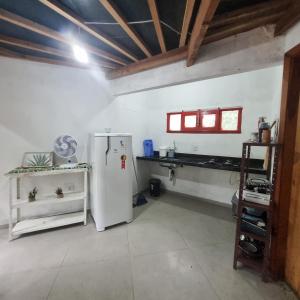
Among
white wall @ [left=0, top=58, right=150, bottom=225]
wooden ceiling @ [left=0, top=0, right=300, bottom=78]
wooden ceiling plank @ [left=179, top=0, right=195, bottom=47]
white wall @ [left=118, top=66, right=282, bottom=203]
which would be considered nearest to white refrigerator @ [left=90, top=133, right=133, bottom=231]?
white wall @ [left=0, top=58, right=150, bottom=225]

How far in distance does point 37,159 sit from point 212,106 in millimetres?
3198

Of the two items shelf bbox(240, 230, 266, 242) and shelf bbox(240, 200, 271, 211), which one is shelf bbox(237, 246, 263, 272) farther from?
shelf bbox(240, 200, 271, 211)

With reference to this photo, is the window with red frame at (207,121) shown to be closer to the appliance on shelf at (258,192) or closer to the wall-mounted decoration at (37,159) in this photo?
the appliance on shelf at (258,192)

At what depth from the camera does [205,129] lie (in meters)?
3.53

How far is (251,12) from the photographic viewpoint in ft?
4.90

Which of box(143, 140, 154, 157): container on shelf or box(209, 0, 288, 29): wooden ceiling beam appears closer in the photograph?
box(209, 0, 288, 29): wooden ceiling beam

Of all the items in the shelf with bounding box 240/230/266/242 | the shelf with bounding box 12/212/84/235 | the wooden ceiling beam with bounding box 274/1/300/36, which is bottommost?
the shelf with bounding box 12/212/84/235

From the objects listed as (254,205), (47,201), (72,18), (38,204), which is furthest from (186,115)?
(38,204)

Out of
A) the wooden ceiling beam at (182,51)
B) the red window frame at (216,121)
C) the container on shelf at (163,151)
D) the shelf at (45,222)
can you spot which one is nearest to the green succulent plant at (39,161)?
the shelf at (45,222)

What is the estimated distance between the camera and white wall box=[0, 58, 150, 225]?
2.43 meters

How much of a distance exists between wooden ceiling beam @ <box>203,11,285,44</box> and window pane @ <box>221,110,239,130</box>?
1.56 metres

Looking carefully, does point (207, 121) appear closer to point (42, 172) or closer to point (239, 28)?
point (239, 28)

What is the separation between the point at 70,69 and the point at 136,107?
149 centimetres

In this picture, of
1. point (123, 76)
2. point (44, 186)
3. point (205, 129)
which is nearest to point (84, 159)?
point (44, 186)
